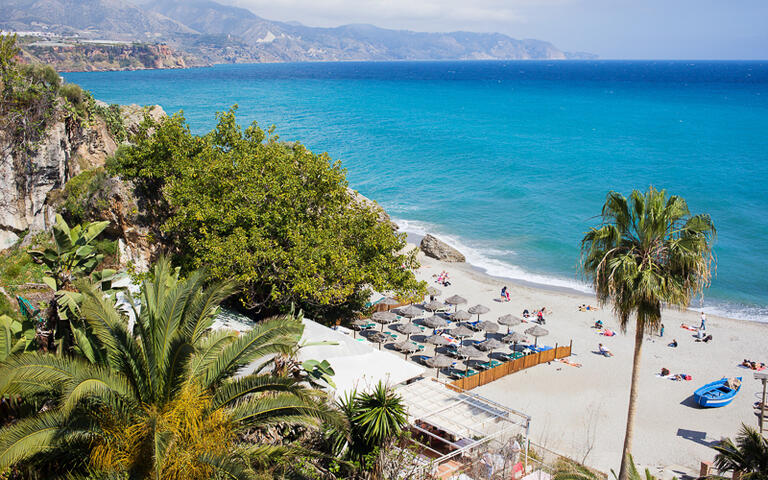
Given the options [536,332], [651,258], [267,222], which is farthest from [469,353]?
[651,258]

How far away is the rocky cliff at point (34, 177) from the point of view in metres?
20.2

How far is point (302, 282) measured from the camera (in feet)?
51.8

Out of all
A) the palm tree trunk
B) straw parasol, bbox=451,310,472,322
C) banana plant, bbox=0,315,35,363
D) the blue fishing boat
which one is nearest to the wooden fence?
straw parasol, bbox=451,310,472,322

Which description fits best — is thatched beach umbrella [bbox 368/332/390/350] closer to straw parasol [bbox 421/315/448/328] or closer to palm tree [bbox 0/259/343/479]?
straw parasol [bbox 421/315/448/328]

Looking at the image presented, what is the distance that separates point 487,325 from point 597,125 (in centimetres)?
7781

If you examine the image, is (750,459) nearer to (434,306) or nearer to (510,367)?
(510,367)

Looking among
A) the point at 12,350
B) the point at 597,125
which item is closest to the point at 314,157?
the point at 12,350

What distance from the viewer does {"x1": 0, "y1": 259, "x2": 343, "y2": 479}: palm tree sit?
6652mm

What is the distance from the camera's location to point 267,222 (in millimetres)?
16891

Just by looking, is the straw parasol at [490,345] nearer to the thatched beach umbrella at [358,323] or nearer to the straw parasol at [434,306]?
the straw parasol at [434,306]

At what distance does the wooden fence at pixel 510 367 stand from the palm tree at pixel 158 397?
11.8 meters

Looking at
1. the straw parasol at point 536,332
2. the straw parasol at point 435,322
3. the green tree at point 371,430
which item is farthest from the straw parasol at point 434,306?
the green tree at point 371,430

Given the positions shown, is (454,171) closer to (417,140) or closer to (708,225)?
(417,140)

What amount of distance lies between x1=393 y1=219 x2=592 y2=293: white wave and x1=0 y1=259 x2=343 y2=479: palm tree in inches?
1157
